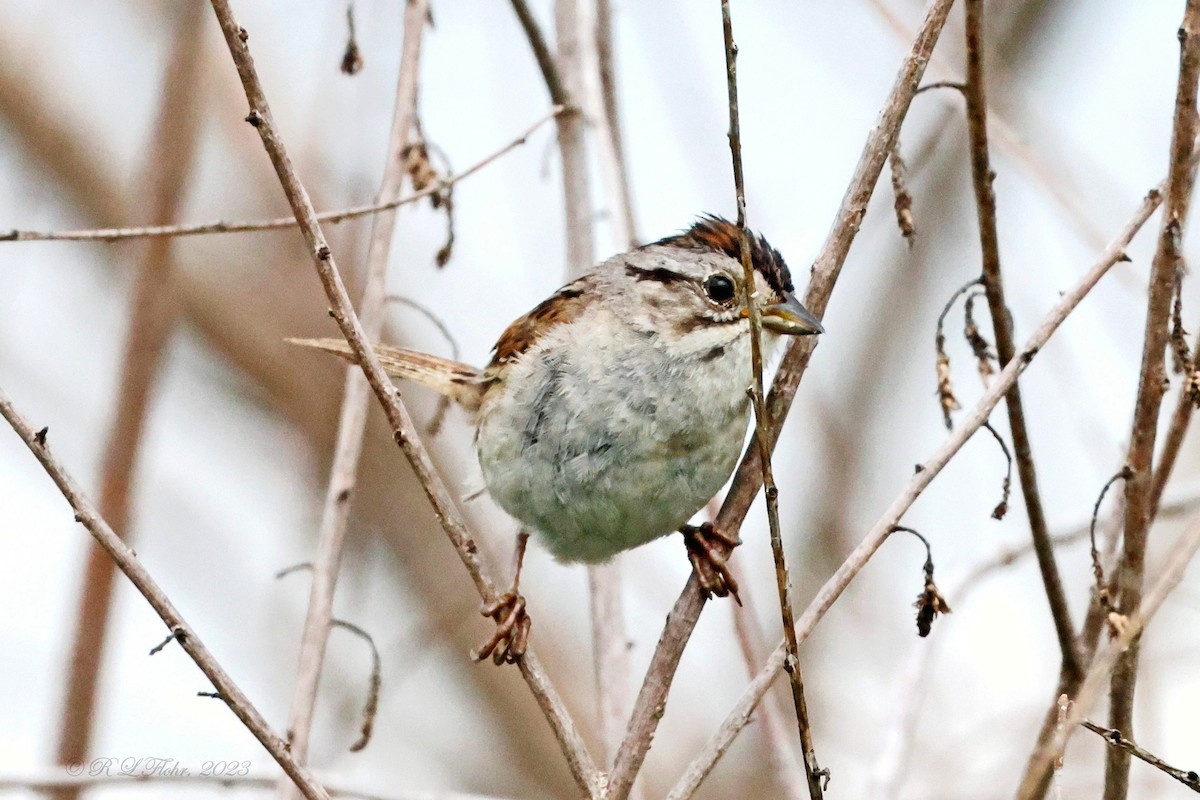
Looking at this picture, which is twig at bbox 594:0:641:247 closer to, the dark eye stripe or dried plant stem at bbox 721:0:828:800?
the dark eye stripe

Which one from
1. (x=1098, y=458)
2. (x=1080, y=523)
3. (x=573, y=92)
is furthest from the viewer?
(x=573, y=92)

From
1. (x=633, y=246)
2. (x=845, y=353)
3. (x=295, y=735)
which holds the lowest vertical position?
(x=295, y=735)

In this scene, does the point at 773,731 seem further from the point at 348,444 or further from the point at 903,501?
the point at 348,444

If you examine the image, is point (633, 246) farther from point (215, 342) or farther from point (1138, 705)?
point (215, 342)

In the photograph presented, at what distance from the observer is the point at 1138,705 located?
13.4 feet

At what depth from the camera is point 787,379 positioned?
111 inches

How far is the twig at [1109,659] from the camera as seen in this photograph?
1848mm

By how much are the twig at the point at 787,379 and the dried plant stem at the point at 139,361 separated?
1.81 m

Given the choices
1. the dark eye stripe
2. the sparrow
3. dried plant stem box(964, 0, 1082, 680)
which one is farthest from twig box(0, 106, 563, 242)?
dried plant stem box(964, 0, 1082, 680)

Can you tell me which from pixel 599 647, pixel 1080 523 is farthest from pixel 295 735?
pixel 1080 523

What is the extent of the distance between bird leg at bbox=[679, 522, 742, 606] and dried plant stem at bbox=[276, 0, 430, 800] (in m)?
0.83

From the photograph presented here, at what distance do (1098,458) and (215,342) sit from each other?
4.12m

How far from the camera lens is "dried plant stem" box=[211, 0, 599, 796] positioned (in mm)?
2189

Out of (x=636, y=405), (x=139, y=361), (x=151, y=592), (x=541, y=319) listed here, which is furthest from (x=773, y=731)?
(x=139, y=361)
